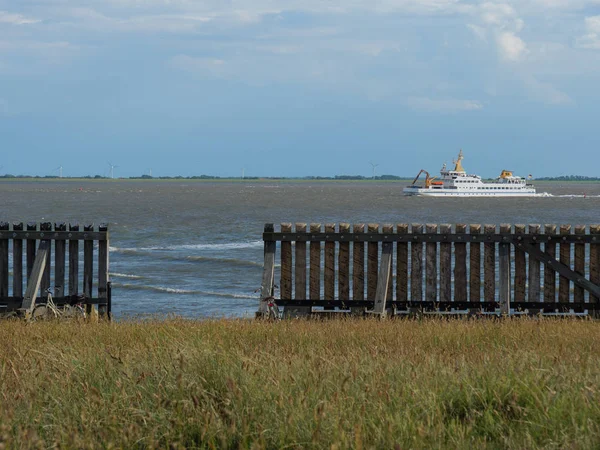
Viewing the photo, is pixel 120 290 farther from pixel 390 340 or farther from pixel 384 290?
pixel 390 340

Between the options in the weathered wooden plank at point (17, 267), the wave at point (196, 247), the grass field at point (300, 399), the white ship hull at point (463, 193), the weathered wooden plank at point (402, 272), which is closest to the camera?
the grass field at point (300, 399)

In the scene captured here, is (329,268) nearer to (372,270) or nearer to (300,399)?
(372,270)

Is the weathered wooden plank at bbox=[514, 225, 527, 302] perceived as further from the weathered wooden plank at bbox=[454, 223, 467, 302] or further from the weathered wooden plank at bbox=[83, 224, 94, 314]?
the weathered wooden plank at bbox=[83, 224, 94, 314]

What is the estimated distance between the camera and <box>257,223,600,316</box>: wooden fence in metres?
12.7

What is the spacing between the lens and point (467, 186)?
162 meters

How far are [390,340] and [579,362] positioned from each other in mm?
2254

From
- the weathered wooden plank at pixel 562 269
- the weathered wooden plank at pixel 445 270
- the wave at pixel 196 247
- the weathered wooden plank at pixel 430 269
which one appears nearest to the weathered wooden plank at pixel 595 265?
the weathered wooden plank at pixel 562 269

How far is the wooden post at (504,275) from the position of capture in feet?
41.3

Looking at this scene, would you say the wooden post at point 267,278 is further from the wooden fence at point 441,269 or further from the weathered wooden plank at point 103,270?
the weathered wooden plank at point 103,270

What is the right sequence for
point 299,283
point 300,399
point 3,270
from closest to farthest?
point 300,399 → point 299,283 → point 3,270

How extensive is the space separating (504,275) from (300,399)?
7871 mm

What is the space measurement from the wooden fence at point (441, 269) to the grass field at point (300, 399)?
13.9 feet

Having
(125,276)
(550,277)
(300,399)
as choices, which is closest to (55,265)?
(550,277)

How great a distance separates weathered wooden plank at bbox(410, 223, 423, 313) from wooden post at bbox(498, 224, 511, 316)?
117 cm
